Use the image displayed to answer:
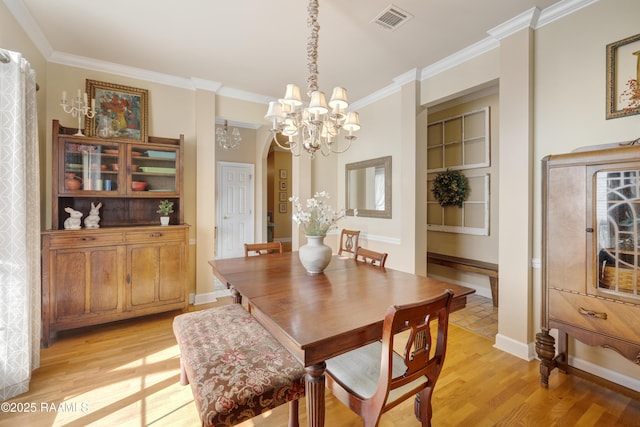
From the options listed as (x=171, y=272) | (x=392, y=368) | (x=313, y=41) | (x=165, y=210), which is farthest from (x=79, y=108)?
(x=392, y=368)

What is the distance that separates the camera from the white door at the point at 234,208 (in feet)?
18.9

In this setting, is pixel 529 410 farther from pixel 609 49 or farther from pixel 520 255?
pixel 609 49

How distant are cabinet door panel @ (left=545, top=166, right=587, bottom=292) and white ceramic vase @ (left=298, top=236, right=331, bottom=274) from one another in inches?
62.0

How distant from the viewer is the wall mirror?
13.1ft

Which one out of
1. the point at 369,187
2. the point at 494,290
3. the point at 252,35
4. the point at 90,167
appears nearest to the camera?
the point at 252,35

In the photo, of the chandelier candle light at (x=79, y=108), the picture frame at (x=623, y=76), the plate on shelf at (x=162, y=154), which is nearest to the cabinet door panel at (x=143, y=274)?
the plate on shelf at (x=162, y=154)

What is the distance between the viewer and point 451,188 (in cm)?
415

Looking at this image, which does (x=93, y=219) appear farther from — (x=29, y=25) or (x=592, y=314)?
(x=592, y=314)

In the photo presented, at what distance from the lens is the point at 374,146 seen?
166 inches

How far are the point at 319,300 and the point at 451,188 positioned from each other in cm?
336

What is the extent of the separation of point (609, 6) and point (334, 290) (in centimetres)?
279

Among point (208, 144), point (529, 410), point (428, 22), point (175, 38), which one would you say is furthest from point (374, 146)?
point (529, 410)

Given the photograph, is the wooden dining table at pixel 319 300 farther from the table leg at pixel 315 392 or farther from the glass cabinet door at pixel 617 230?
the glass cabinet door at pixel 617 230

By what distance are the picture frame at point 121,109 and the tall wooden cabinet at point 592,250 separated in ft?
13.1
